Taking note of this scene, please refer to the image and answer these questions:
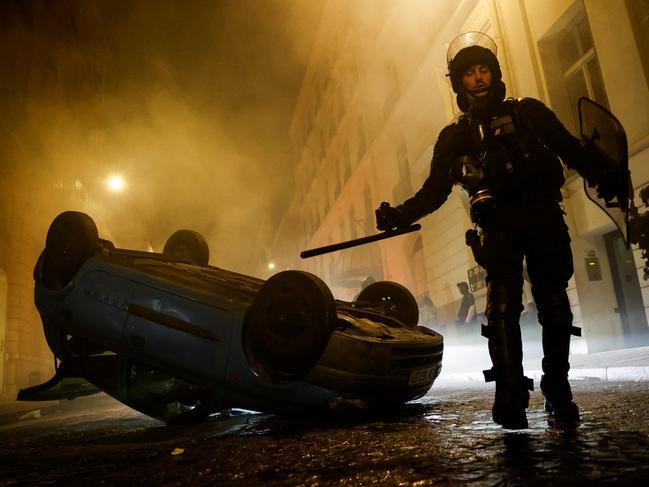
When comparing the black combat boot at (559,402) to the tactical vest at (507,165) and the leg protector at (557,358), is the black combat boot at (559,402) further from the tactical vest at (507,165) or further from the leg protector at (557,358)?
the tactical vest at (507,165)

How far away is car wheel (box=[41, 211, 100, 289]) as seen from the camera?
3584mm

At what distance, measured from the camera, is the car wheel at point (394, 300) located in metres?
4.39

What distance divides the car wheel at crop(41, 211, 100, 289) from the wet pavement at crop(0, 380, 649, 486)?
1174 mm

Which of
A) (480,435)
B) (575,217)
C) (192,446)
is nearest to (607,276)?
(575,217)

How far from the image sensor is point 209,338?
2.98 m

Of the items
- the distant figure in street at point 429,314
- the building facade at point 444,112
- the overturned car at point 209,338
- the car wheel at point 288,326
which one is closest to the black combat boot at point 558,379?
the overturned car at point 209,338

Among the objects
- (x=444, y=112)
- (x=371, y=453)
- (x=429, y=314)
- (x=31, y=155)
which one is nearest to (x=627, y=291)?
(x=429, y=314)

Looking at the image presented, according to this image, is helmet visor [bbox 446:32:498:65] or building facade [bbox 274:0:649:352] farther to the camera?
building facade [bbox 274:0:649:352]

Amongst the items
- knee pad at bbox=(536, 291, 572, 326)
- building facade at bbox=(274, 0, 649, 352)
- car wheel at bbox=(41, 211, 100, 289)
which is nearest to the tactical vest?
knee pad at bbox=(536, 291, 572, 326)

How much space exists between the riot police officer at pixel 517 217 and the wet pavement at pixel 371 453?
274 millimetres

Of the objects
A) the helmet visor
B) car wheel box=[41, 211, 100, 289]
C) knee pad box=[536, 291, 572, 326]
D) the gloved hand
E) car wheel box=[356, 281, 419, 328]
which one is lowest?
knee pad box=[536, 291, 572, 326]

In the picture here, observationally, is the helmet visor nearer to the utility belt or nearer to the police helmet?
the police helmet

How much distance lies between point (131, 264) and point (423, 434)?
2.31 meters

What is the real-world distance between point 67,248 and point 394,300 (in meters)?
2.80
